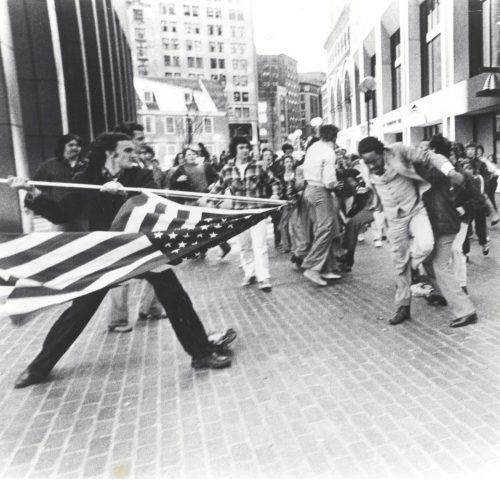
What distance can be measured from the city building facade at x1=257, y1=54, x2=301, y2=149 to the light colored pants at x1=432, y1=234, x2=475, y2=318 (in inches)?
4797

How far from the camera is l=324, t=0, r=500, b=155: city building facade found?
1908cm

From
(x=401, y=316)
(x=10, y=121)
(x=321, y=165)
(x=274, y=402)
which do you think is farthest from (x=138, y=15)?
(x=274, y=402)

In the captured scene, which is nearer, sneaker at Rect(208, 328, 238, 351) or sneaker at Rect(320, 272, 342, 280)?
sneaker at Rect(208, 328, 238, 351)

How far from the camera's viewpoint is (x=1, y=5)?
10812mm

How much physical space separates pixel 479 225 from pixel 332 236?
2521mm

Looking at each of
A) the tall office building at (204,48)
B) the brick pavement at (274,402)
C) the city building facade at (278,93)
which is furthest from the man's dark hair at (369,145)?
the city building facade at (278,93)

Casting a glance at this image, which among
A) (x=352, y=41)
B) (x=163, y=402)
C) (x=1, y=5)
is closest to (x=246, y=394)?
(x=163, y=402)

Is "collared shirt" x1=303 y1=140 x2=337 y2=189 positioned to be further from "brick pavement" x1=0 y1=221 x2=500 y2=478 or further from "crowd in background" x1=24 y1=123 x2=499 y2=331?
"brick pavement" x1=0 y1=221 x2=500 y2=478

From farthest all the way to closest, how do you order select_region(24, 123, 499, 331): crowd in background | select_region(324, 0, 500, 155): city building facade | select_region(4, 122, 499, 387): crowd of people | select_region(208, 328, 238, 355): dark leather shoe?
select_region(324, 0, 500, 155): city building facade, select_region(24, 123, 499, 331): crowd in background, select_region(208, 328, 238, 355): dark leather shoe, select_region(4, 122, 499, 387): crowd of people

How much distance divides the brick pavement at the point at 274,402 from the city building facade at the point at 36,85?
649 centimetres

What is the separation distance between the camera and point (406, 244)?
493cm

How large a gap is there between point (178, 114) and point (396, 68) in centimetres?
4337

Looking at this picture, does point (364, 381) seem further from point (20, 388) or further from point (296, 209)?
point (296, 209)

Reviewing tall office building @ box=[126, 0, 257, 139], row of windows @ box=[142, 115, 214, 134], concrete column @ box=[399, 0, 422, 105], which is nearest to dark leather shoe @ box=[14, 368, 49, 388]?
concrete column @ box=[399, 0, 422, 105]
